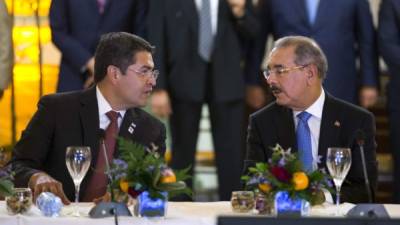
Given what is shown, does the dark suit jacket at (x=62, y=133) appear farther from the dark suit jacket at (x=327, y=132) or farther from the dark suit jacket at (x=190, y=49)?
the dark suit jacket at (x=190, y=49)

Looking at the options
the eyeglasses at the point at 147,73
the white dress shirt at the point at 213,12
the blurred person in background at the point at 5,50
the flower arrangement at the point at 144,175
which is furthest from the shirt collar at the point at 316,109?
the blurred person in background at the point at 5,50

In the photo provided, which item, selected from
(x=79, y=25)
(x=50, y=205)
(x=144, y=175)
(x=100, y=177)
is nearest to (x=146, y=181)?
(x=144, y=175)

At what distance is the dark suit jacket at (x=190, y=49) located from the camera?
277 inches

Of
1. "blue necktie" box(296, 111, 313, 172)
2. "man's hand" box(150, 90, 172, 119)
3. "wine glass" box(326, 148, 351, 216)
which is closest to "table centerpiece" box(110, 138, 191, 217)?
"wine glass" box(326, 148, 351, 216)

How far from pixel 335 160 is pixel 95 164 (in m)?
1.18

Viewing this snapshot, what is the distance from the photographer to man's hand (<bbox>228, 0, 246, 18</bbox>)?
699 cm

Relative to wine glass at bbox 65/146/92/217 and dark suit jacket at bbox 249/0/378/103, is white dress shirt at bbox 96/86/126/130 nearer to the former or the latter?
wine glass at bbox 65/146/92/217

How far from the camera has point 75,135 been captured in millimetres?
5062

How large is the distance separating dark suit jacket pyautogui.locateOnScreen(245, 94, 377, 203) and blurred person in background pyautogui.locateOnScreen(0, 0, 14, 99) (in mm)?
2240

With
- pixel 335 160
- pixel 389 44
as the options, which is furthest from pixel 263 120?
pixel 389 44

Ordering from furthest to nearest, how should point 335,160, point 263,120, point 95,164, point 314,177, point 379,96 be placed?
point 379,96 < point 263,120 < point 95,164 < point 335,160 < point 314,177

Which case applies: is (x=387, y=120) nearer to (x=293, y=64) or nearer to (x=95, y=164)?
(x=293, y=64)

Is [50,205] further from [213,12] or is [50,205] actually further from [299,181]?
[213,12]

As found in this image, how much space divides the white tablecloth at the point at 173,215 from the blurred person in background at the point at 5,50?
271 cm
